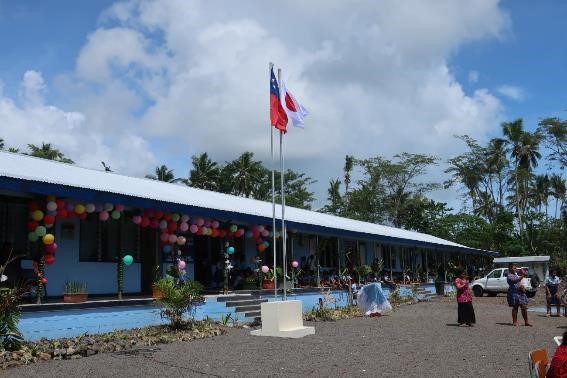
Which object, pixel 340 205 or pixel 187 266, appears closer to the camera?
pixel 187 266

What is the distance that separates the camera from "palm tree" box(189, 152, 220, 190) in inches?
1858

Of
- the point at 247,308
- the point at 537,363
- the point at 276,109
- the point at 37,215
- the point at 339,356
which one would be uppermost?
the point at 276,109

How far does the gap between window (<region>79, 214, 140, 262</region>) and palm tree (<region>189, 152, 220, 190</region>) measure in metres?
32.4

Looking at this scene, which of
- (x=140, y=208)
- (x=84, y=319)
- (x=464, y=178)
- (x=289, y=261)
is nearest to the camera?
(x=84, y=319)

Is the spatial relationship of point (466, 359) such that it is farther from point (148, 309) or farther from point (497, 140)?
point (497, 140)

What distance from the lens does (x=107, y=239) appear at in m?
14.2

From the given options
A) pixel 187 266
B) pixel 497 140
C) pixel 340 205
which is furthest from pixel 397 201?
pixel 187 266

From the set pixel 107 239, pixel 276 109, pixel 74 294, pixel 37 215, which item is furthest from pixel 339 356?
pixel 107 239

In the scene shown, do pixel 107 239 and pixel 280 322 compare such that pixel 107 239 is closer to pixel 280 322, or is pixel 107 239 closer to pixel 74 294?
pixel 74 294

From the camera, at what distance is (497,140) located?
169 feet

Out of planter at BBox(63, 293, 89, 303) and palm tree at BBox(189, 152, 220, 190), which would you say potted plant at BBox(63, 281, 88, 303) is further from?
palm tree at BBox(189, 152, 220, 190)

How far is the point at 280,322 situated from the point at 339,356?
2760 mm

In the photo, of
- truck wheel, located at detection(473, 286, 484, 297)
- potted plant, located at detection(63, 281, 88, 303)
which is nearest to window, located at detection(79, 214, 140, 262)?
potted plant, located at detection(63, 281, 88, 303)

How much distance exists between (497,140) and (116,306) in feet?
152
